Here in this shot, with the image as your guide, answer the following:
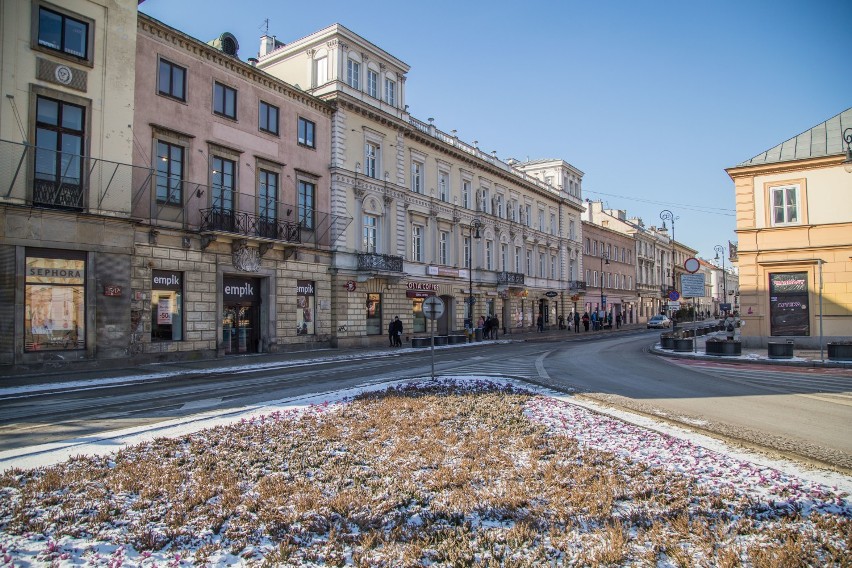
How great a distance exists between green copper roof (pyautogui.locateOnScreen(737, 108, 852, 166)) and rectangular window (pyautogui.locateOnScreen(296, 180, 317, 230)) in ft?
69.2

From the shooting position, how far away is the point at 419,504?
5.12 m

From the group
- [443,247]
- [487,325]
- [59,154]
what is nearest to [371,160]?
[443,247]

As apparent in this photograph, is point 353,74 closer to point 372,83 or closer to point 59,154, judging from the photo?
point 372,83

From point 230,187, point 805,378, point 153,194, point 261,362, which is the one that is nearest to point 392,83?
point 230,187

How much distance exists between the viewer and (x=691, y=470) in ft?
20.0

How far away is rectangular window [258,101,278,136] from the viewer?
1009 inches

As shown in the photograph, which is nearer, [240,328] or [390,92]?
[240,328]

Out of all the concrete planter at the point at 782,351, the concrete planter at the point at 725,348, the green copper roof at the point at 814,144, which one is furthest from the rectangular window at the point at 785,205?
the concrete planter at the point at 782,351

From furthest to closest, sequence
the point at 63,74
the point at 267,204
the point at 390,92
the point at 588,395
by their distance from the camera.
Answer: the point at 390,92 → the point at 267,204 → the point at 63,74 → the point at 588,395

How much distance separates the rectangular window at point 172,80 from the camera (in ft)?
70.0

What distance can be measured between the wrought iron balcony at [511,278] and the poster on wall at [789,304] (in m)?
20.7

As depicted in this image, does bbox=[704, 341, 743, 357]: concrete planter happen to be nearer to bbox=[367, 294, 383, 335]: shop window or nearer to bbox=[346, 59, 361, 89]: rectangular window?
bbox=[367, 294, 383, 335]: shop window

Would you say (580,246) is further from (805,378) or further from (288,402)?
(288,402)

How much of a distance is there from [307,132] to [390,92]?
8.13 m
